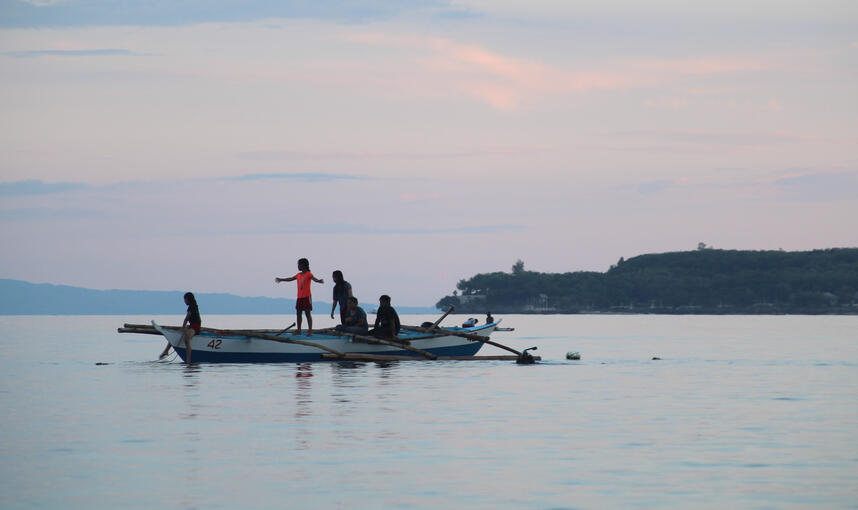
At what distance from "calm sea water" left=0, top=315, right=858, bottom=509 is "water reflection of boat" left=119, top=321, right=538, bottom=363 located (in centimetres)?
267

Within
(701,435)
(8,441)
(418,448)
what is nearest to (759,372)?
(701,435)

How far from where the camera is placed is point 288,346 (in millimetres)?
39812

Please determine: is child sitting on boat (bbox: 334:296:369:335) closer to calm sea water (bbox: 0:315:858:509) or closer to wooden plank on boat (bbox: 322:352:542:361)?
wooden plank on boat (bbox: 322:352:542:361)

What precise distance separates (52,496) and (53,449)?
4518 millimetres

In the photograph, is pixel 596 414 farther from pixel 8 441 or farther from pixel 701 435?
pixel 8 441

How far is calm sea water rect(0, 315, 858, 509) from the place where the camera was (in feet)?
48.6

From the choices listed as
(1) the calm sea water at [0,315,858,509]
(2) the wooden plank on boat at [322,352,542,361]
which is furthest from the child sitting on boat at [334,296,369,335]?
(1) the calm sea water at [0,315,858,509]

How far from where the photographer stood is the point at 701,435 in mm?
21000

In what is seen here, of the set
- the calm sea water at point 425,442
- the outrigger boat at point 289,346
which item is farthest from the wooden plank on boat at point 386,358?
the calm sea water at point 425,442

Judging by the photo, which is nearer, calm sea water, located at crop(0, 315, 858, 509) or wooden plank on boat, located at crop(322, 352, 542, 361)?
calm sea water, located at crop(0, 315, 858, 509)

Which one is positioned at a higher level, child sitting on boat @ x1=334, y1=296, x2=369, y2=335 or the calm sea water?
child sitting on boat @ x1=334, y1=296, x2=369, y2=335

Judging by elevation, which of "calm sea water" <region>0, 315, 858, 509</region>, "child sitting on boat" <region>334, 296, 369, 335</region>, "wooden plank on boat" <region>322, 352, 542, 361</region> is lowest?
"calm sea water" <region>0, 315, 858, 509</region>

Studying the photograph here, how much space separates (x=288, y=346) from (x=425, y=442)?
20.4m

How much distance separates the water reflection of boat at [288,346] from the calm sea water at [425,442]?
Answer: 267 cm
